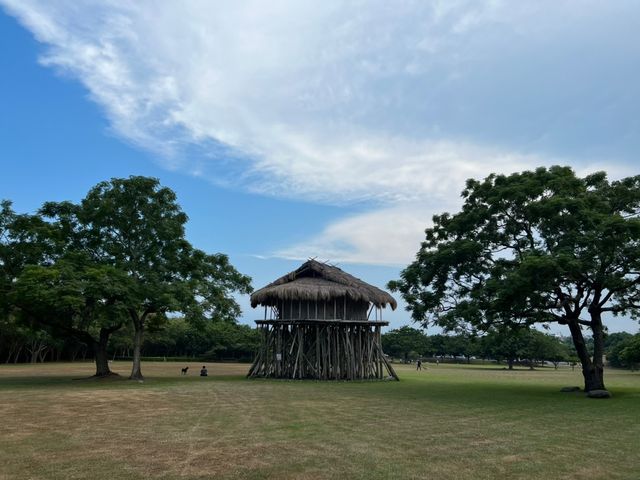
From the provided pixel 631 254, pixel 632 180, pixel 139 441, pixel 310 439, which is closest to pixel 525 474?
pixel 310 439

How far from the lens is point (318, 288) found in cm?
3144

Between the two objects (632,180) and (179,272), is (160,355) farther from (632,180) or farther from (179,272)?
(632,180)

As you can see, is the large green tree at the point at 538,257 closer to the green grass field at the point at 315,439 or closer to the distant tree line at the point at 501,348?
the green grass field at the point at 315,439

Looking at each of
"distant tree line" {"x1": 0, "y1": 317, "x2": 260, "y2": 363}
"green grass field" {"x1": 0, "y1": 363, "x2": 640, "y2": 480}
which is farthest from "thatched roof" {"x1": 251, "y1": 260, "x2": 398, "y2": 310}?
"distant tree line" {"x1": 0, "y1": 317, "x2": 260, "y2": 363}

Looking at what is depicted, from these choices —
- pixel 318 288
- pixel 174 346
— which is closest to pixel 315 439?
pixel 318 288

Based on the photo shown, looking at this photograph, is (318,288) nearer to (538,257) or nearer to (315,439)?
(538,257)

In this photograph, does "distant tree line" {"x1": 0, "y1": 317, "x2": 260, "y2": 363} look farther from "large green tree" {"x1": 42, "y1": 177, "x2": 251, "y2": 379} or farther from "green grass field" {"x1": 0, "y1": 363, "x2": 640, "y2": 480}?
"green grass field" {"x1": 0, "y1": 363, "x2": 640, "y2": 480}

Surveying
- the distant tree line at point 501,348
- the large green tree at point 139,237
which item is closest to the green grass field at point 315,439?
the large green tree at point 139,237

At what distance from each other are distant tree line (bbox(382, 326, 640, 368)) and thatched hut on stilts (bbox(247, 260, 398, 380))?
21918mm

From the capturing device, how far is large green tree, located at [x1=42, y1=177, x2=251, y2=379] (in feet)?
92.1

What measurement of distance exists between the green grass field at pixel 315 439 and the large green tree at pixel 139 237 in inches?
415

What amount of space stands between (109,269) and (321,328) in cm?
1340

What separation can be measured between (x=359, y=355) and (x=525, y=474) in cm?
2572

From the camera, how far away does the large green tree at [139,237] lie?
92.1 feet
